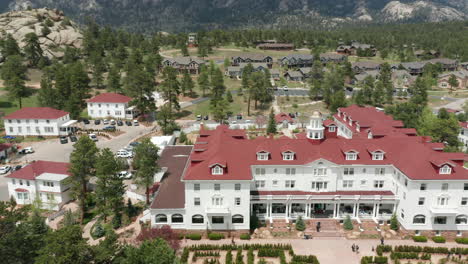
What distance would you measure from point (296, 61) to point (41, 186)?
142 metres

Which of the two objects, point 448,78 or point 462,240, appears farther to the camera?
point 448,78

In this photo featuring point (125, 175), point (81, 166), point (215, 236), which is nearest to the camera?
point (215, 236)

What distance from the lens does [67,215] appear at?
178ft

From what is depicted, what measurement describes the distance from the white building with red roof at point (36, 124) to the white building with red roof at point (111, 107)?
14.0 m

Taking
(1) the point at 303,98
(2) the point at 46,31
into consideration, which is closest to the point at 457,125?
(1) the point at 303,98

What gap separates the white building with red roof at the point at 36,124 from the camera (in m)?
98.0

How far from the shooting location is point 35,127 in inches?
3883

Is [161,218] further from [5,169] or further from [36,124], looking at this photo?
[36,124]

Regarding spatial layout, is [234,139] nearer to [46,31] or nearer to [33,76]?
[33,76]

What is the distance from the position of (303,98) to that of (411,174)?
269 feet

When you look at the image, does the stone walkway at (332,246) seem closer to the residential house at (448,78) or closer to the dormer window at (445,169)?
the dormer window at (445,169)

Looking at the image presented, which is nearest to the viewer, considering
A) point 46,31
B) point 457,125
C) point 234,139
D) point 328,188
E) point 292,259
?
point 292,259

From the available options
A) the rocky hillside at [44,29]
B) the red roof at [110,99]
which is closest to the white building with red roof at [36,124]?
the red roof at [110,99]

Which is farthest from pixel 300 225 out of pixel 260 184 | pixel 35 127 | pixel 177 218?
pixel 35 127
